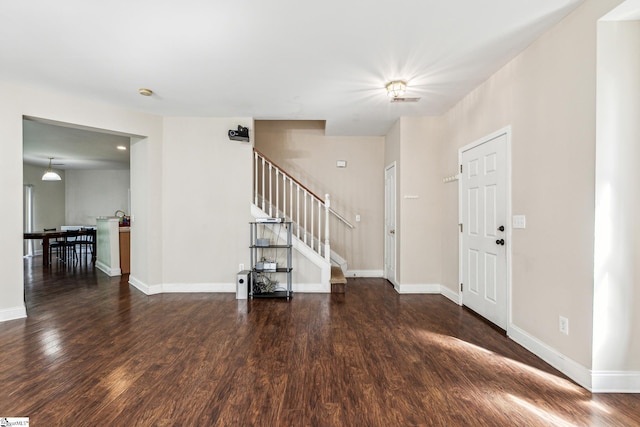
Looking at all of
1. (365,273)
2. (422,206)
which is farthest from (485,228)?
(365,273)

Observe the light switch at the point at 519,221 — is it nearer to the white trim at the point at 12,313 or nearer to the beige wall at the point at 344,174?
the beige wall at the point at 344,174

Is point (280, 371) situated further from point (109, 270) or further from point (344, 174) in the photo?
point (109, 270)

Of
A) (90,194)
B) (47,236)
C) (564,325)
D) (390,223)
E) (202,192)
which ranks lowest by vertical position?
(564,325)

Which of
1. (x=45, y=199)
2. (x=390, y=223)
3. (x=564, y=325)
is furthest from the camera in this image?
(x=45, y=199)

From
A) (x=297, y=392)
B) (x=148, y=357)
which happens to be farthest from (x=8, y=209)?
(x=297, y=392)

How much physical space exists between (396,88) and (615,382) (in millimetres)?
3078

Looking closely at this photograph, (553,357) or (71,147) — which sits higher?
(71,147)

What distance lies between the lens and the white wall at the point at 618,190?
1956mm

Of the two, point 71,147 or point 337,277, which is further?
point 71,147

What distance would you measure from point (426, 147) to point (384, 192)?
4.30 ft

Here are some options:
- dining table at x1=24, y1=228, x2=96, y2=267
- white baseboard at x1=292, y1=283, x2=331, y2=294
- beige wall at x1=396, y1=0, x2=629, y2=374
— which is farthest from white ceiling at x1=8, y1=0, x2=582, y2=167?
dining table at x1=24, y1=228, x2=96, y2=267

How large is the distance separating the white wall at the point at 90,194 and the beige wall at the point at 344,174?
20.9 ft

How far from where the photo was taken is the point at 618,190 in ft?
6.44

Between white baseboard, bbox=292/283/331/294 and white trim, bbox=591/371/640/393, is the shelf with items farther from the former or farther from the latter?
white trim, bbox=591/371/640/393
